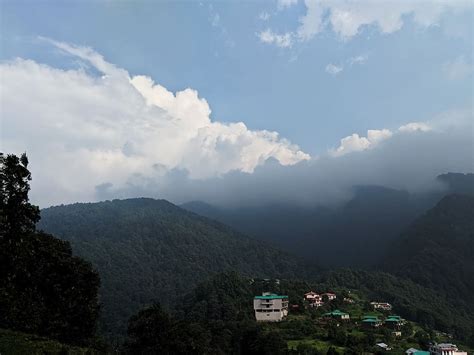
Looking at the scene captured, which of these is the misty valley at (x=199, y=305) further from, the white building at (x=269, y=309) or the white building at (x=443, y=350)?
the white building at (x=443, y=350)

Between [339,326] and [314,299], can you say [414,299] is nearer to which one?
[314,299]

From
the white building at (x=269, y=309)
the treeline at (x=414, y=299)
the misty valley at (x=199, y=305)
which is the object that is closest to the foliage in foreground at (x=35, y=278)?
the misty valley at (x=199, y=305)

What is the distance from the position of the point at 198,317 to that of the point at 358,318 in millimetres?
31178

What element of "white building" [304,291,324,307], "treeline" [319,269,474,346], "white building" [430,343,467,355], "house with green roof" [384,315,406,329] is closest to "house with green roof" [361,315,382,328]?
"house with green roof" [384,315,406,329]

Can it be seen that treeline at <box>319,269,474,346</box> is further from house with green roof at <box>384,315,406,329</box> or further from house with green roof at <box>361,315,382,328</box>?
house with green roof at <box>361,315,382,328</box>

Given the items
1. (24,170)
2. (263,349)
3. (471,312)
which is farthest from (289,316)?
A: (471,312)

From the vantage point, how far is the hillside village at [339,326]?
2815 inches

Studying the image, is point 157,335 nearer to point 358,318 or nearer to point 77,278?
point 77,278

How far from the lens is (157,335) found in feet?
142

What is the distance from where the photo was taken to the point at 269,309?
8819cm

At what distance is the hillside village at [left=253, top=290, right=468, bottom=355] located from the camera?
71500 mm

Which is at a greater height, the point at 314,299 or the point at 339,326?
the point at 314,299

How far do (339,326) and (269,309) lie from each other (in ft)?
43.8

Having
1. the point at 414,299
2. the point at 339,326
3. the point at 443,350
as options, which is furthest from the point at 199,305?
the point at 414,299
